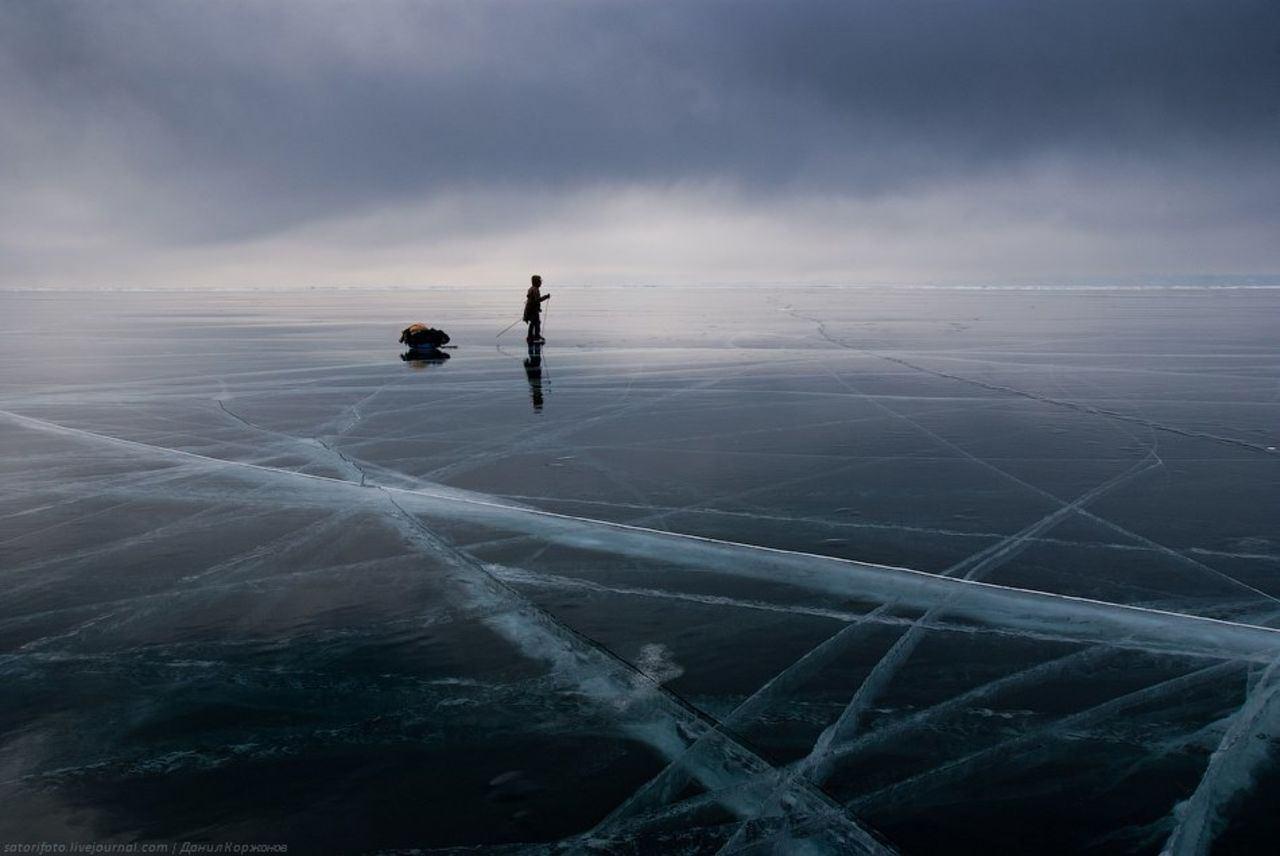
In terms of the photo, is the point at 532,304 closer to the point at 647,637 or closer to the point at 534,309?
the point at 534,309

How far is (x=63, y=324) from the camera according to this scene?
148 feet

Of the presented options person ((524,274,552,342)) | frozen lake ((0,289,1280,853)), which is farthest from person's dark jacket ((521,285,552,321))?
frozen lake ((0,289,1280,853))

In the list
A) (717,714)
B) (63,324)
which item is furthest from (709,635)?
(63,324)

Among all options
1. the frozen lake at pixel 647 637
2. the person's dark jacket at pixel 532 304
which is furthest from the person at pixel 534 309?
the frozen lake at pixel 647 637

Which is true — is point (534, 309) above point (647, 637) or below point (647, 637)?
above

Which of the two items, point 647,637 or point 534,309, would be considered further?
point 534,309

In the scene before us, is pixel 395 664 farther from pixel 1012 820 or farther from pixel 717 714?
pixel 1012 820

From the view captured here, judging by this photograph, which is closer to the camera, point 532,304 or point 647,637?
point 647,637

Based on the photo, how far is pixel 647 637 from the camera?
4965mm

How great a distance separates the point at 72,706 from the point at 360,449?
267 inches

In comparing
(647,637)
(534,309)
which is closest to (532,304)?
(534,309)

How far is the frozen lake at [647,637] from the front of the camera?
339 cm

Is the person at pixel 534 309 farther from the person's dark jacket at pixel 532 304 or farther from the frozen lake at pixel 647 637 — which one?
the frozen lake at pixel 647 637

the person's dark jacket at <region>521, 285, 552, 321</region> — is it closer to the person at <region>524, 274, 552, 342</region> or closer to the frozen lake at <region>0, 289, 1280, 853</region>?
the person at <region>524, 274, 552, 342</region>
